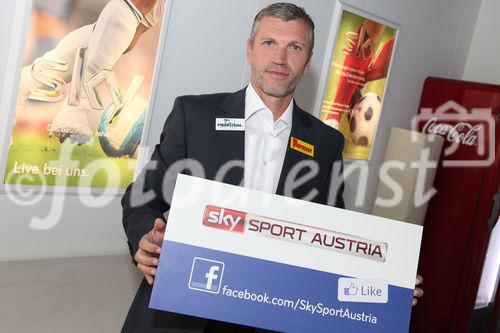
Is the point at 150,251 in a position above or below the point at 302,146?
below

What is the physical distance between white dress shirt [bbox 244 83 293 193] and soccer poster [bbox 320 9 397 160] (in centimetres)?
241

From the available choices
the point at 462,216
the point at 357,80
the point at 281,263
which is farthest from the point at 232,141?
the point at 462,216

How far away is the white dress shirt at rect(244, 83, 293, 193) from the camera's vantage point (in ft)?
5.99

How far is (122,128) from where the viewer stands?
3080mm

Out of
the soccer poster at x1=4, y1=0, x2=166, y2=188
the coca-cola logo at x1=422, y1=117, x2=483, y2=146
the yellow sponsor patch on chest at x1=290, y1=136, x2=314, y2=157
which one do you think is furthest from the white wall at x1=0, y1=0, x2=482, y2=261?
the yellow sponsor patch on chest at x1=290, y1=136, x2=314, y2=157

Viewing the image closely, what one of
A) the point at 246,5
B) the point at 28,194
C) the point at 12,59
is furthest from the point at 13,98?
the point at 246,5

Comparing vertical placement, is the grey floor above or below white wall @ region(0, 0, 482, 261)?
below

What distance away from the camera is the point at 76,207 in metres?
3.01

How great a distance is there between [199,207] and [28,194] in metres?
1.68

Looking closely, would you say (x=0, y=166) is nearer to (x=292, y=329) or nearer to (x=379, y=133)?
(x=292, y=329)

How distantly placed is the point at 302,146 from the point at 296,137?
1.5 inches

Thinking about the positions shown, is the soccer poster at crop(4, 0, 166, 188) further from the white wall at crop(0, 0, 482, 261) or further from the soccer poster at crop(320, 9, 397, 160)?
the soccer poster at crop(320, 9, 397, 160)

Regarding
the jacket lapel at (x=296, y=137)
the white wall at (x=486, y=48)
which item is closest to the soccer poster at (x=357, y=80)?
the white wall at (x=486, y=48)

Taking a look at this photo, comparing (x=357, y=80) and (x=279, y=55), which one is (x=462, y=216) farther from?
(x=279, y=55)
